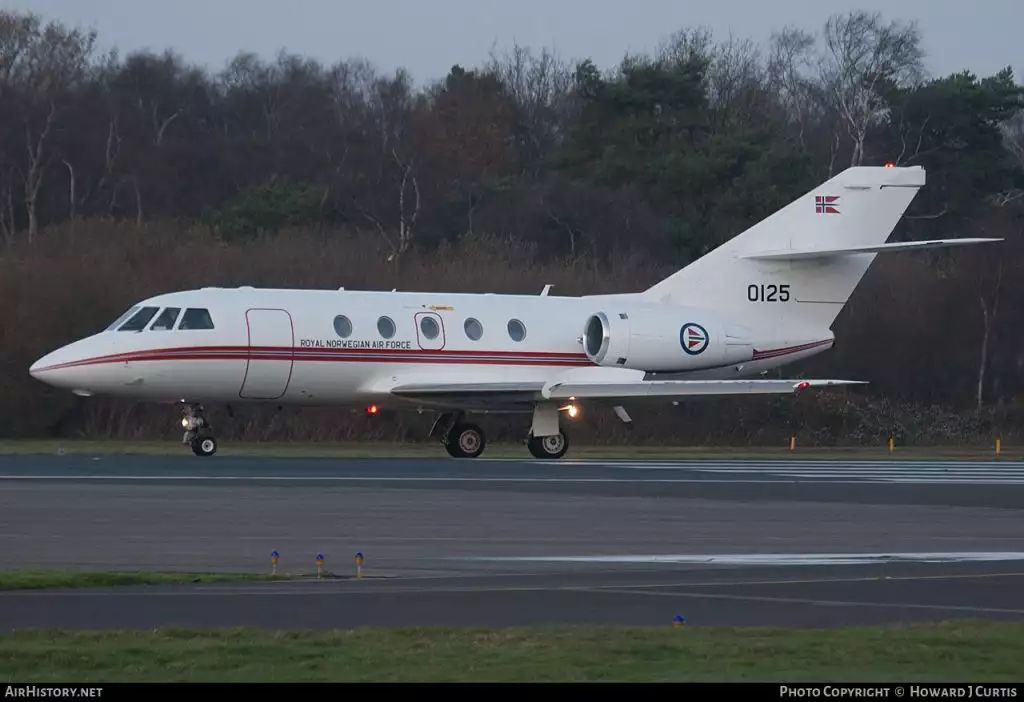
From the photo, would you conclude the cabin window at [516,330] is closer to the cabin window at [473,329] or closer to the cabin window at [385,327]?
the cabin window at [473,329]

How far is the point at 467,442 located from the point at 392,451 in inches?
112

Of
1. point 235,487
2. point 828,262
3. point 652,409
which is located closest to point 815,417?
point 652,409

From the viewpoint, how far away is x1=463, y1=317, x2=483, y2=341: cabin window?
3061 cm

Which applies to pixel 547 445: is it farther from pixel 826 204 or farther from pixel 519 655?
pixel 519 655

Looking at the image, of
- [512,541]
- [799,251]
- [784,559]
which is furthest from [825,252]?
[784,559]

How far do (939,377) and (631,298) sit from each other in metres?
18.9

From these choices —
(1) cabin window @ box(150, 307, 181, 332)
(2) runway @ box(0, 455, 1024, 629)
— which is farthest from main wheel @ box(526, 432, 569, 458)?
(1) cabin window @ box(150, 307, 181, 332)

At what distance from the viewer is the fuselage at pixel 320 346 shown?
27766 mm

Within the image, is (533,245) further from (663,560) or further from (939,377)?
(663,560)

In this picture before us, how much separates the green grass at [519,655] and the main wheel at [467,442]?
20726mm

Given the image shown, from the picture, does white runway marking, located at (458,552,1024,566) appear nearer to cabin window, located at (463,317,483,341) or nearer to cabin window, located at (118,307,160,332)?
cabin window, located at (118,307,160,332)

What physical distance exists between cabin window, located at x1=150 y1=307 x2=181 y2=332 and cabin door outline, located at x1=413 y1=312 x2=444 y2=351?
4160mm

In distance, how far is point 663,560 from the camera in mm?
13891

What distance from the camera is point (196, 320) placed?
28.2 meters
